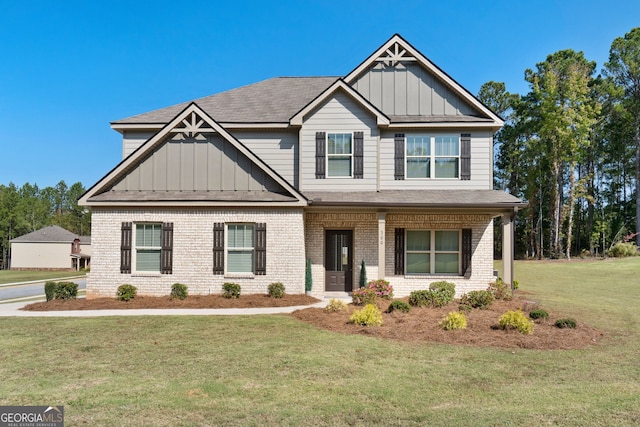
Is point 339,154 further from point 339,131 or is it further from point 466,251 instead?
point 466,251

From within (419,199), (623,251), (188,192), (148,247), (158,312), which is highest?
(188,192)

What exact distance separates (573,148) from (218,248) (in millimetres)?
34378

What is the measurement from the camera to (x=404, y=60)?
15.6 m

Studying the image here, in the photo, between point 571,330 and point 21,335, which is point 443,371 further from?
point 21,335

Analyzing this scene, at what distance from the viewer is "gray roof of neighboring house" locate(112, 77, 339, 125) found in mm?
15867

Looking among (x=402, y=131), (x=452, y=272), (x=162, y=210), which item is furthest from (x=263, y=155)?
(x=452, y=272)

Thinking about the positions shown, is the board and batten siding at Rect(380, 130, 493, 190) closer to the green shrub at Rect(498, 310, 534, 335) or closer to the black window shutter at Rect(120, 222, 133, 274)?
the green shrub at Rect(498, 310, 534, 335)

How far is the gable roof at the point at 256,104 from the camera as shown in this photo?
15.8m

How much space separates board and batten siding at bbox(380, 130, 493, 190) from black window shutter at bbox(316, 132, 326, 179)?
7.34 ft

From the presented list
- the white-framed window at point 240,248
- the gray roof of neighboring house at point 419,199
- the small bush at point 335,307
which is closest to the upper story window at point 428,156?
the gray roof of neighboring house at point 419,199

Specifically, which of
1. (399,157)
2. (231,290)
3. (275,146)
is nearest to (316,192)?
(275,146)

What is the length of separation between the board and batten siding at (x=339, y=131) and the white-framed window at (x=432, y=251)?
2.58 metres

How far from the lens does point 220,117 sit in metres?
15.9

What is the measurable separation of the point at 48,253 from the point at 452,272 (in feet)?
169
